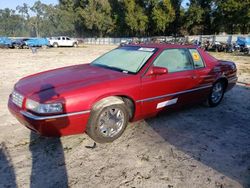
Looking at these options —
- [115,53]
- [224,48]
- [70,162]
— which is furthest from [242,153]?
[224,48]

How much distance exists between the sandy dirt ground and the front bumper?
348 millimetres

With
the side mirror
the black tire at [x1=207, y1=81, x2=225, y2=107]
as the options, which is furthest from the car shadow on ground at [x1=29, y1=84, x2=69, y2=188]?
the black tire at [x1=207, y1=81, x2=225, y2=107]

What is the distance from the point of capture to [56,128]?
356cm

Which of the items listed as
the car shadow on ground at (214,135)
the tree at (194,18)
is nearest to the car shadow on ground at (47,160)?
the car shadow on ground at (214,135)

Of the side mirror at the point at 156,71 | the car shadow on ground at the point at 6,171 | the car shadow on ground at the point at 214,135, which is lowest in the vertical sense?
the car shadow on ground at the point at 6,171

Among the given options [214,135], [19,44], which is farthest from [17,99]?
[19,44]

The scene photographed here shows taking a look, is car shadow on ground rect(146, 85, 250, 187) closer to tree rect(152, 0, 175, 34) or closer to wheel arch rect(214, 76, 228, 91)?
wheel arch rect(214, 76, 228, 91)

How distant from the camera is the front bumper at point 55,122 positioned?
11.4 ft

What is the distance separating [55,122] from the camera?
352cm

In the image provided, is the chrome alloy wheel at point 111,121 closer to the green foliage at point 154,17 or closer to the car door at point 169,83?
the car door at point 169,83

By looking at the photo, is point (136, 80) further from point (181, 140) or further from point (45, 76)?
point (45, 76)

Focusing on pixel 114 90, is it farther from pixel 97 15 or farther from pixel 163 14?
pixel 97 15

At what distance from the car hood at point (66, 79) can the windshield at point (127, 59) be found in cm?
22

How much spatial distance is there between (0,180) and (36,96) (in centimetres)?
113
